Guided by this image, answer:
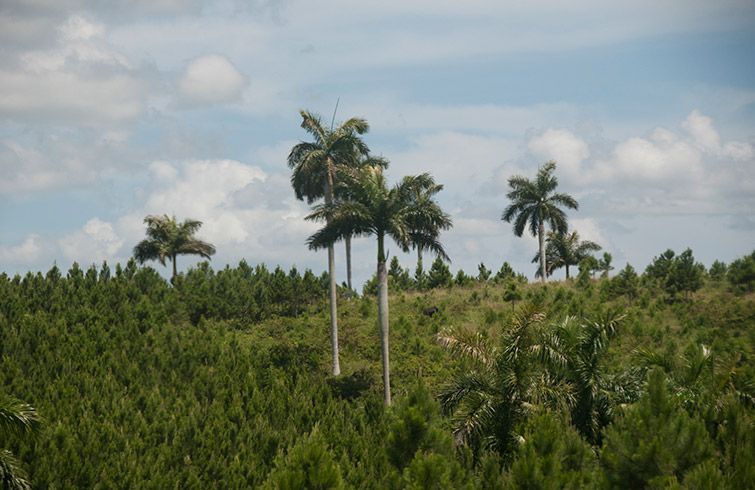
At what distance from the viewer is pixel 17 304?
40.1 m

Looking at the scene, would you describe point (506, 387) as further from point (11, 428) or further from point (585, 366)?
point (11, 428)

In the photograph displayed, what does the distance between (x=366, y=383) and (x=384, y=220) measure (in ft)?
28.0

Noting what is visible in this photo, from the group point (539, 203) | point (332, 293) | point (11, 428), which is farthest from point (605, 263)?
point (11, 428)

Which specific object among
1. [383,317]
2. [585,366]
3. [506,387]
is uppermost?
[383,317]

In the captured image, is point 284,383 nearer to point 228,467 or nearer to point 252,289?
point 228,467

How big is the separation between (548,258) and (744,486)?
169 ft

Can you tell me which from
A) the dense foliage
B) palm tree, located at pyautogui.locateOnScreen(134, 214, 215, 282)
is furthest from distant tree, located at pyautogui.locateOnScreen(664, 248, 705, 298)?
palm tree, located at pyautogui.locateOnScreen(134, 214, 215, 282)

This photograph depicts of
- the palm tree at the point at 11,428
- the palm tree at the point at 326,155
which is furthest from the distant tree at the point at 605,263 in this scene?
the palm tree at the point at 11,428

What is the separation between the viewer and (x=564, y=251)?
69438 mm

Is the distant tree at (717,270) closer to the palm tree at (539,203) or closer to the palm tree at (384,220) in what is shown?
the palm tree at (539,203)

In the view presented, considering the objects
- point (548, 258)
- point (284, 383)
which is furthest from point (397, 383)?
point (548, 258)

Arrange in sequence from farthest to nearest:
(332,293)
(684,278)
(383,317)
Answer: (684,278) → (332,293) → (383,317)

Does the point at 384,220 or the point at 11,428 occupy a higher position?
the point at 384,220

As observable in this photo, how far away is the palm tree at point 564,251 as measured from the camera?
69375 mm
